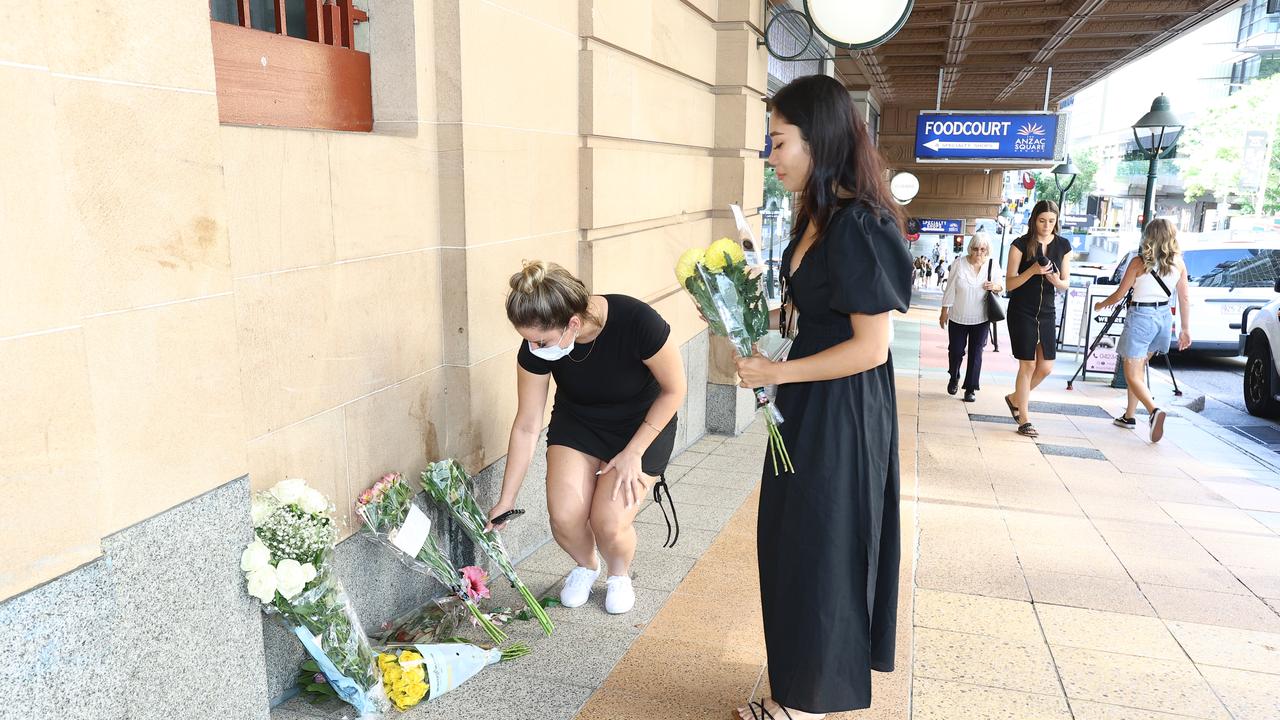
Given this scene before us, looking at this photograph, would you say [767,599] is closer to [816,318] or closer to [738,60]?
[816,318]

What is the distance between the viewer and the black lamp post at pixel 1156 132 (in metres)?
11.1

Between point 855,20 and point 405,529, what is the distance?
4160 mm

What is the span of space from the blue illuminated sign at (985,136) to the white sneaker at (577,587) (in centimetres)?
1098

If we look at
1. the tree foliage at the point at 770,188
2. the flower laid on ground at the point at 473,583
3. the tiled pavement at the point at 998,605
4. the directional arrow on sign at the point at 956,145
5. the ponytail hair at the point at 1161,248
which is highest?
the directional arrow on sign at the point at 956,145

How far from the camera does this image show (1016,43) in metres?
12.1

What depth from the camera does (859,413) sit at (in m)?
2.66

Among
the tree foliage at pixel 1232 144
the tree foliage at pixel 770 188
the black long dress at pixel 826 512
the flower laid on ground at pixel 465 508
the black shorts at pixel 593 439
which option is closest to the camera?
the black long dress at pixel 826 512

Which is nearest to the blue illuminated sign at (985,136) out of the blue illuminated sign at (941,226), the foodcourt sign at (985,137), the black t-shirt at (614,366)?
the foodcourt sign at (985,137)

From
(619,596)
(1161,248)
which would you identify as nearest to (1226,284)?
(1161,248)

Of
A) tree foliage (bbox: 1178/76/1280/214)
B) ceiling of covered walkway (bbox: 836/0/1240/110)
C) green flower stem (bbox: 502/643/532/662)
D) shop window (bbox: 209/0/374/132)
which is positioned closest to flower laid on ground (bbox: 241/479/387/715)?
green flower stem (bbox: 502/643/532/662)

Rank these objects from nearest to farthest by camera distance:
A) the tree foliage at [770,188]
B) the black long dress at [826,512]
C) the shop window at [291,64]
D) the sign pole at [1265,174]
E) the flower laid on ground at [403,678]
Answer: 1. the black long dress at [826,512]
2. the shop window at [291,64]
3. the flower laid on ground at [403,678]
4. the tree foliage at [770,188]
5. the sign pole at [1265,174]

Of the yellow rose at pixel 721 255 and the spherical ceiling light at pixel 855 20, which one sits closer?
the yellow rose at pixel 721 255

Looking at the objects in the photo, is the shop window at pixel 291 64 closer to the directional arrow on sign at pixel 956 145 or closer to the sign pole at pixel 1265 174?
the directional arrow on sign at pixel 956 145

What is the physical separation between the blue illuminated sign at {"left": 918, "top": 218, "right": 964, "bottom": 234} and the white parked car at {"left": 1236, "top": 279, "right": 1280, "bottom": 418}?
17.5 metres
